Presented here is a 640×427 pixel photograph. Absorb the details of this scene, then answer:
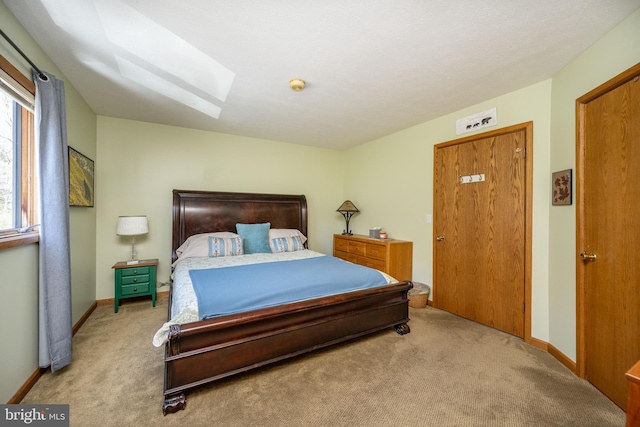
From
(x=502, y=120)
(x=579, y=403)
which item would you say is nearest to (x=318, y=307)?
(x=579, y=403)

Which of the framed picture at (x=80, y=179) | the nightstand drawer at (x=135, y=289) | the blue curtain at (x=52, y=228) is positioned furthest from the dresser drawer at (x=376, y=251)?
the framed picture at (x=80, y=179)

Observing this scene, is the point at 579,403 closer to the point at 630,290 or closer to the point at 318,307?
the point at 630,290

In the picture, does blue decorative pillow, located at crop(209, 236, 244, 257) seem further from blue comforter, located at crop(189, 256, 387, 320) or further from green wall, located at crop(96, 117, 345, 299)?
green wall, located at crop(96, 117, 345, 299)

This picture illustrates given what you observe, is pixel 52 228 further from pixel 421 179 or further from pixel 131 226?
pixel 421 179

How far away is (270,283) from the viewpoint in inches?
86.5

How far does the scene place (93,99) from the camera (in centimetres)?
285

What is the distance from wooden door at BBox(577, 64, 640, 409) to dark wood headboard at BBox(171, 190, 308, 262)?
3435 mm

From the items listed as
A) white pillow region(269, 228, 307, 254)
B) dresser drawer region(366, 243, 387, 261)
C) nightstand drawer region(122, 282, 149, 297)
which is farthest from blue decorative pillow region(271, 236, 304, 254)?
nightstand drawer region(122, 282, 149, 297)

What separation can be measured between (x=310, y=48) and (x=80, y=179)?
8.95ft

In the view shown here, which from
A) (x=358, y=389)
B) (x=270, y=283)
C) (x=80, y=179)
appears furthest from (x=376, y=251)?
(x=80, y=179)

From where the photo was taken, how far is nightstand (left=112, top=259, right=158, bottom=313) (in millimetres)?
3104

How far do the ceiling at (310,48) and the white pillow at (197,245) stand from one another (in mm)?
1636

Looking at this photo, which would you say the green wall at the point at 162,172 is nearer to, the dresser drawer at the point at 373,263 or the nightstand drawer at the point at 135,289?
the nightstand drawer at the point at 135,289

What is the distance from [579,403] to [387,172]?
3136 mm
